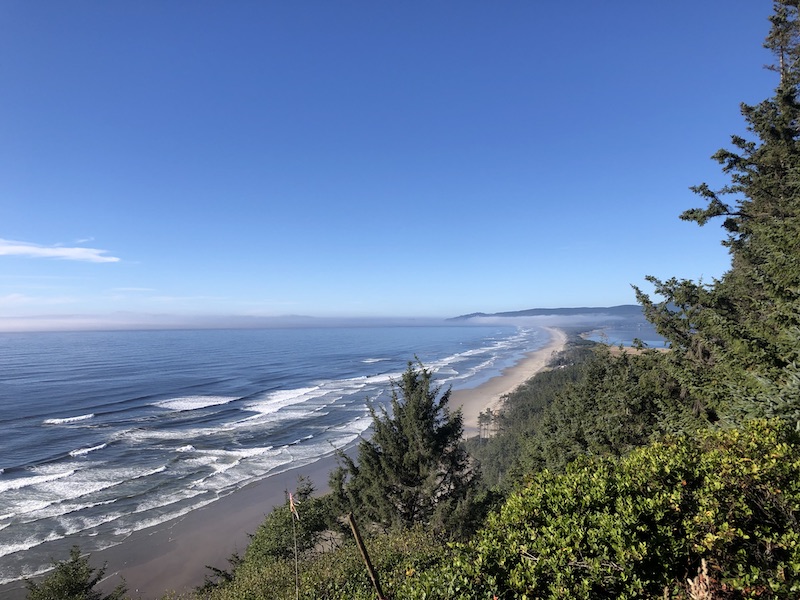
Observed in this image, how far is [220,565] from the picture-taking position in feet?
72.0

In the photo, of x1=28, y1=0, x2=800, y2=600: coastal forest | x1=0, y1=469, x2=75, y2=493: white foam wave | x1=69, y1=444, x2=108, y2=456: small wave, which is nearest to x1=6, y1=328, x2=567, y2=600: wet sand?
x1=28, y1=0, x2=800, y2=600: coastal forest

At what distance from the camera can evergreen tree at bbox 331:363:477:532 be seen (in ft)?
55.8

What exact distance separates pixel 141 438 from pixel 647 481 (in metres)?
45.6

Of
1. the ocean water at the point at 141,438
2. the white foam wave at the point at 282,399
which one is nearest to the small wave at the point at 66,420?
the ocean water at the point at 141,438

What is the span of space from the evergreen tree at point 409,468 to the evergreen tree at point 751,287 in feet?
31.0

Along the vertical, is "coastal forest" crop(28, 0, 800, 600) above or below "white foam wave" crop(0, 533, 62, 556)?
above

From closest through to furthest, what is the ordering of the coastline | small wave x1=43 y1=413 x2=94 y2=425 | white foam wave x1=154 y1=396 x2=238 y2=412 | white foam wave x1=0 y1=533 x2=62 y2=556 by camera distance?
white foam wave x1=0 y1=533 x2=62 y2=556 < small wave x1=43 y1=413 x2=94 y2=425 < white foam wave x1=154 y1=396 x2=238 y2=412 < the coastline

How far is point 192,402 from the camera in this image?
54.1 metres

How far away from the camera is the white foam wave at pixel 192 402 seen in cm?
5100

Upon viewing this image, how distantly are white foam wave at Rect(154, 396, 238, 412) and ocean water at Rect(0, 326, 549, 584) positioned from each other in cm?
14

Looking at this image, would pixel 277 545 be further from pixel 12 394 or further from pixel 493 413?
pixel 12 394

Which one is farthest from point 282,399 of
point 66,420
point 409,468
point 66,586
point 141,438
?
point 409,468

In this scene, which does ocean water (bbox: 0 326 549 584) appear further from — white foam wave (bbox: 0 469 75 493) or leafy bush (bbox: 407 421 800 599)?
leafy bush (bbox: 407 421 800 599)

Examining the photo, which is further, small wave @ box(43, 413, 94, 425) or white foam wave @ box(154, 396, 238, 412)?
white foam wave @ box(154, 396, 238, 412)
